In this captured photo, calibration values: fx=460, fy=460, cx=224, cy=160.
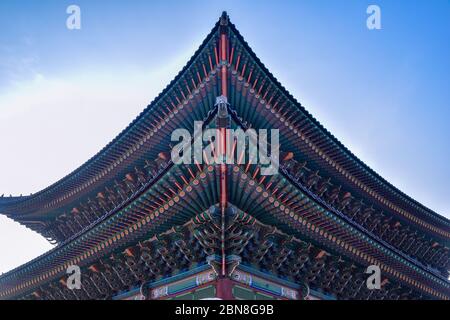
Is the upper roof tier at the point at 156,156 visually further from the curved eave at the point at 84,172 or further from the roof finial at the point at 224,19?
the roof finial at the point at 224,19

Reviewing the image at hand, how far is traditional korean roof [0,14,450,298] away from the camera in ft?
37.7

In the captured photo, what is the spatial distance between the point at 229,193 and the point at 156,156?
186 inches

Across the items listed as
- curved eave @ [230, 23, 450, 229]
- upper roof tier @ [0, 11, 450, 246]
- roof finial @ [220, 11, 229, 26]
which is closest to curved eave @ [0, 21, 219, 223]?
upper roof tier @ [0, 11, 450, 246]

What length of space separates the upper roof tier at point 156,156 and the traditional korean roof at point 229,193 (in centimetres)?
4

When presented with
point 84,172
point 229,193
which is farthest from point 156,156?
point 229,193

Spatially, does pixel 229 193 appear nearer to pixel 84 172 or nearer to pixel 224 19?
pixel 224 19

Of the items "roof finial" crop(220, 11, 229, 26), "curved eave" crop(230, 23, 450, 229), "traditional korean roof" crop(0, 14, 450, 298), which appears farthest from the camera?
"curved eave" crop(230, 23, 450, 229)

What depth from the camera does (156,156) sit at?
15.1m

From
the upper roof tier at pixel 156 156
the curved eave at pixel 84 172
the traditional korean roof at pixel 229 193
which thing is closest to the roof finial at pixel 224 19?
the traditional korean roof at pixel 229 193

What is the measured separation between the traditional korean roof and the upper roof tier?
0.04 meters

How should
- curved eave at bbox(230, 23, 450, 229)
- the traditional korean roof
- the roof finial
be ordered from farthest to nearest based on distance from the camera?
curved eave at bbox(230, 23, 450, 229) < the traditional korean roof < the roof finial

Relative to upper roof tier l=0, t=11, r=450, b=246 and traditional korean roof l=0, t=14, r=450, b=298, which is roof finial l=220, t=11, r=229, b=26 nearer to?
traditional korean roof l=0, t=14, r=450, b=298
